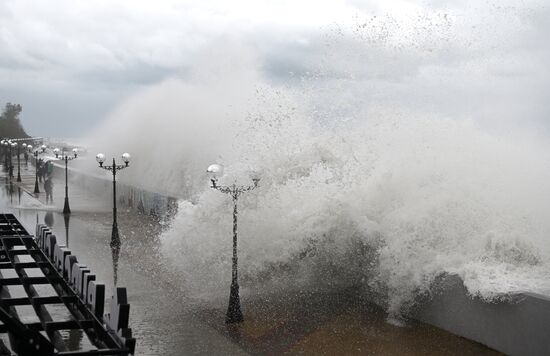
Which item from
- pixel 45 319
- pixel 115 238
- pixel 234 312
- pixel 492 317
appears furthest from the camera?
pixel 115 238

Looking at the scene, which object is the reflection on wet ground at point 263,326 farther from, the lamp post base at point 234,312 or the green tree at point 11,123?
the green tree at point 11,123

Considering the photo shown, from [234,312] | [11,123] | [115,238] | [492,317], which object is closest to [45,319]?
[234,312]

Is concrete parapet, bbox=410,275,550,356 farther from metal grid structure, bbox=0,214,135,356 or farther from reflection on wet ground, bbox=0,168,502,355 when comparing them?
metal grid structure, bbox=0,214,135,356

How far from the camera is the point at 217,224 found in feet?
50.2

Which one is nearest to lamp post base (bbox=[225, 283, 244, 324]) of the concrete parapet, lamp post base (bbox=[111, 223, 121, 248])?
the concrete parapet

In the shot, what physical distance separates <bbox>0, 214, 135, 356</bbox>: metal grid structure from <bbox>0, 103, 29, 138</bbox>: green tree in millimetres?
98732

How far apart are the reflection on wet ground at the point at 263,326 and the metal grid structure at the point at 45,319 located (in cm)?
151

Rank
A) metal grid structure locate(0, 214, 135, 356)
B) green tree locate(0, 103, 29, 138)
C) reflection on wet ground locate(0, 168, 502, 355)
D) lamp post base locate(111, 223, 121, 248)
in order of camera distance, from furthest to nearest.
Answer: green tree locate(0, 103, 29, 138)
lamp post base locate(111, 223, 121, 248)
reflection on wet ground locate(0, 168, 502, 355)
metal grid structure locate(0, 214, 135, 356)

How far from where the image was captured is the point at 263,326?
1048cm

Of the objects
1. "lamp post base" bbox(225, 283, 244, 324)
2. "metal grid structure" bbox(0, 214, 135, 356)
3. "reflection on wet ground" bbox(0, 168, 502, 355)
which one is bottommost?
"reflection on wet ground" bbox(0, 168, 502, 355)

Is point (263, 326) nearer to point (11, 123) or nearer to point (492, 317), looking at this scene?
point (492, 317)

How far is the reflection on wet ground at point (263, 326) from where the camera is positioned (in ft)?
30.6

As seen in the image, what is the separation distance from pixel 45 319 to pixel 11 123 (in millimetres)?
119052

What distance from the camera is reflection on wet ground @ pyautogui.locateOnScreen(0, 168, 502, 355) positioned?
931cm
